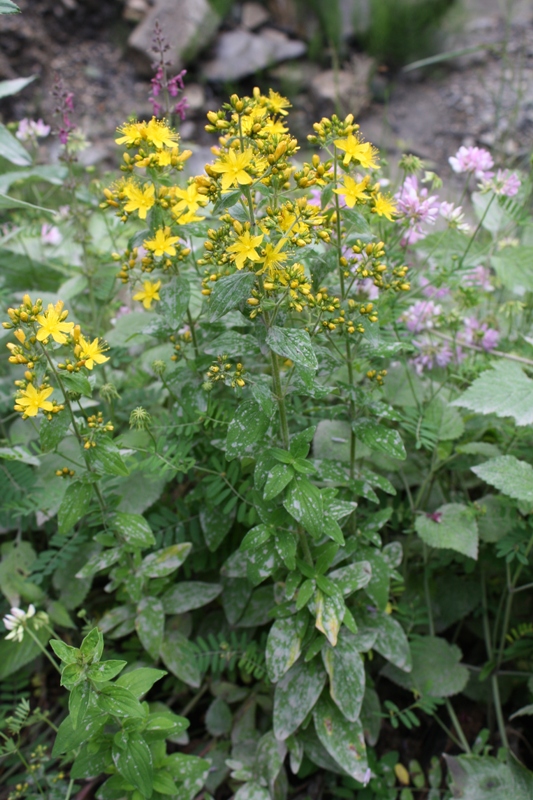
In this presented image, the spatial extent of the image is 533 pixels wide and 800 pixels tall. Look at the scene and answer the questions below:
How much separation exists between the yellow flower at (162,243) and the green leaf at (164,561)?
0.67 meters

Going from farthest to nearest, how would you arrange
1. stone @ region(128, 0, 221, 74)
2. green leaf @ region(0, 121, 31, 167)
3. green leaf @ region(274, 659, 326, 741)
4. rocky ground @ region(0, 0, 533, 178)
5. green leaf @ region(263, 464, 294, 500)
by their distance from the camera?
stone @ region(128, 0, 221, 74) < rocky ground @ region(0, 0, 533, 178) < green leaf @ region(0, 121, 31, 167) < green leaf @ region(274, 659, 326, 741) < green leaf @ region(263, 464, 294, 500)

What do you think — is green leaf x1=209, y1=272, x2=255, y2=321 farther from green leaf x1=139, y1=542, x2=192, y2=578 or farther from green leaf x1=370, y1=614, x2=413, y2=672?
green leaf x1=370, y1=614, x2=413, y2=672

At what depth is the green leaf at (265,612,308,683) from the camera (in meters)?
1.32

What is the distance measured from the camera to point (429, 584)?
1749 mm

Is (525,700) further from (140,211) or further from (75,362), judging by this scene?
(140,211)

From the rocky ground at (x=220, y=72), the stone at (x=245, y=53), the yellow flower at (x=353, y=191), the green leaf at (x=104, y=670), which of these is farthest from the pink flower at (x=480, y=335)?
the stone at (x=245, y=53)

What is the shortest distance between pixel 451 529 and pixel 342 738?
0.54 metres

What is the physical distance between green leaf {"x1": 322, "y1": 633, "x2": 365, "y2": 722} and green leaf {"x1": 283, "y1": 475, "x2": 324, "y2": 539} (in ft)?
1.21

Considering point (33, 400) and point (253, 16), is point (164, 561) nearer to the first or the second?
point (33, 400)

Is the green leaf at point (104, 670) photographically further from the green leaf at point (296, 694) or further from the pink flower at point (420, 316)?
the pink flower at point (420, 316)

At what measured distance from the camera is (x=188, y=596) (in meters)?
1.55

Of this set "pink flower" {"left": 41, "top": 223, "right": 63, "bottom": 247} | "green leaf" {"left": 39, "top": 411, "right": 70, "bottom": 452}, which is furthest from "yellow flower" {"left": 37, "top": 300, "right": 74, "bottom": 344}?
"pink flower" {"left": 41, "top": 223, "right": 63, "bottom": 247}

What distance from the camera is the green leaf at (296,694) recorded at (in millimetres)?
1378

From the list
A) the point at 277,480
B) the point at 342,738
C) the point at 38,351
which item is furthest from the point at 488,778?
the point at 38,351
